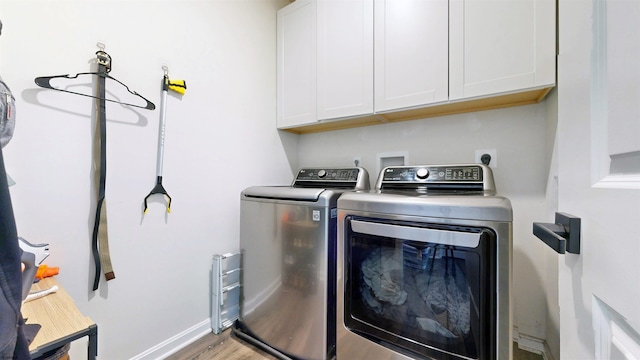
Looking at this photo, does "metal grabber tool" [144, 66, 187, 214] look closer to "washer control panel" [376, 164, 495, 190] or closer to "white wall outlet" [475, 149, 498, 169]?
"washer control panel" [376, 164, 495, 190]

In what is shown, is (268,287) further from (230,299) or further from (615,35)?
(615,35)

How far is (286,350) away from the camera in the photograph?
1.29 metres

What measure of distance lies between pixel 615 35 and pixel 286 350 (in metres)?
1.59

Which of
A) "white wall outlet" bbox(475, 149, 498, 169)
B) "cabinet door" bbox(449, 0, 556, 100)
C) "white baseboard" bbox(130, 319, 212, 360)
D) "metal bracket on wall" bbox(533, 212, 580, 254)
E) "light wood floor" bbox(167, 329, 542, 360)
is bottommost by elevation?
"light wood floor" bbox(167, 329, 542, 360)

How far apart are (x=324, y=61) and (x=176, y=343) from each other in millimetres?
2021

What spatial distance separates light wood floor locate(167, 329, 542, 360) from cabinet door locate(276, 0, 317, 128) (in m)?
1.52

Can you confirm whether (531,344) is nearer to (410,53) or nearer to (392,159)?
(392,159)

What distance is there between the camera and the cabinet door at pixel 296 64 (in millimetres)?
1776

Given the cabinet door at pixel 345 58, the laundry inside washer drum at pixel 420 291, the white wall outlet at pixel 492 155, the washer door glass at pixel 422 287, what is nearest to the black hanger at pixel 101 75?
the cabinet door at pixel 345 58

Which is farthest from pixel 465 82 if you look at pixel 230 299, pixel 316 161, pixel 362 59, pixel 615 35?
pixel 230 299

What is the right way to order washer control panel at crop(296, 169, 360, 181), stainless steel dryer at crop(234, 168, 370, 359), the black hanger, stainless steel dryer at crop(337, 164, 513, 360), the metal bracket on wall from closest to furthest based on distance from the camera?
the metal bracket on wall
stainless steel dryer at crop(337, 164, 513, 360)
the black hanger
stainless steel dryer at crop(234, 168, 370, 359)
washer control panel at crop(296, 169, 360, 181)

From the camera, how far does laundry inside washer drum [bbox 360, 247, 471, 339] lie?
35.6 inches

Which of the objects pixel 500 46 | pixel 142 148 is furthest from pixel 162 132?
pixel 500 46

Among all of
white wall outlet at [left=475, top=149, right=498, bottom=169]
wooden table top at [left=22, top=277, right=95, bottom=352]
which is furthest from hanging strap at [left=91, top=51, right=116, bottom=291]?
white wall outlet at [left=475, top=149, right=498, bottom=169]
